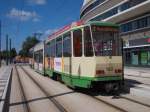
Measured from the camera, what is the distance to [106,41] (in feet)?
48.2

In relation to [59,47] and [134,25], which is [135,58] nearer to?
[134,25]

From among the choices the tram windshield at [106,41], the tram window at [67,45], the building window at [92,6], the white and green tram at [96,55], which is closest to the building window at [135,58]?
the building window at [92,6]

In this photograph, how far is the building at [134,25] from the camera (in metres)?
44.0

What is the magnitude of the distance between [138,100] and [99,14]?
53.1 metres

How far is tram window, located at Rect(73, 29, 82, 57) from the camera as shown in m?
15.2

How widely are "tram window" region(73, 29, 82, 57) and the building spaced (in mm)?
27078

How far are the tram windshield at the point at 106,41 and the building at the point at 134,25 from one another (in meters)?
27.2

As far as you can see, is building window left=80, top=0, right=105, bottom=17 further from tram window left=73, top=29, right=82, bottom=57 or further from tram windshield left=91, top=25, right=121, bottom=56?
tram windshield left=91, top=25, right=121, bottom=56

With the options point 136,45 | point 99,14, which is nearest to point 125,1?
point 136,45

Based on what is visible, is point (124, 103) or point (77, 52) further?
point (77, 52)

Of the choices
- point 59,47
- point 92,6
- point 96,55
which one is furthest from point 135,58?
point 96,55

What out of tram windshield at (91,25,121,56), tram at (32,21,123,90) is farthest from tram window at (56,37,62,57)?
tram windshield at (91,25,121,56)

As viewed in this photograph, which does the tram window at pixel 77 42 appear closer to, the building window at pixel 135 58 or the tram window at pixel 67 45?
the tram window at pixel 67 45

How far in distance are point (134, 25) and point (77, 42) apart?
111ft
